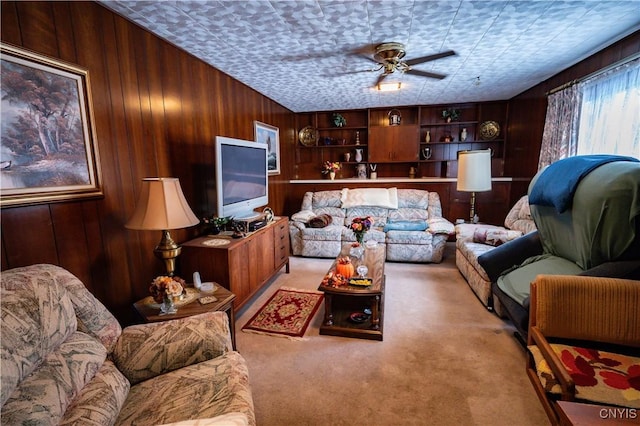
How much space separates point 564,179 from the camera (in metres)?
2.12

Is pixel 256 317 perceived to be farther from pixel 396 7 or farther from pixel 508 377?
pixel 396 7

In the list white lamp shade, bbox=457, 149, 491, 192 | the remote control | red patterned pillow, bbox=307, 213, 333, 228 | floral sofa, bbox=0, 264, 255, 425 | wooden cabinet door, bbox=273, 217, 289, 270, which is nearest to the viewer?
floral sofa, bbox=0, 264, 255, 425

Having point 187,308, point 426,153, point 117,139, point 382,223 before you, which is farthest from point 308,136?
point 187,308

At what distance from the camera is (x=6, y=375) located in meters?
0.90

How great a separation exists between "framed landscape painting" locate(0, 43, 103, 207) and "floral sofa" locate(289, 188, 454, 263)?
290cm

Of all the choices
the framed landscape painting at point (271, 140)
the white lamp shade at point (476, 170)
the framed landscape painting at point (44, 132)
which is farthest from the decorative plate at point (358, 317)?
the framed landscape painting at point (271, 140)

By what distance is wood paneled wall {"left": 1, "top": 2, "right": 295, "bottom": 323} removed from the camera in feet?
4.94

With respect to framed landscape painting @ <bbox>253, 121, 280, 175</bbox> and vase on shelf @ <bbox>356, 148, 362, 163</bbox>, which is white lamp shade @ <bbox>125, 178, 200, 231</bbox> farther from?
vase on shelf @ <bbox>356, 148, 362, 163</bbox>

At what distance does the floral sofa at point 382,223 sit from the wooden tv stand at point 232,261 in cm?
131

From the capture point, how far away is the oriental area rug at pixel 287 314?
2.46 metres

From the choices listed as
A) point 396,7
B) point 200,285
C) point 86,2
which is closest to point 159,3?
point 86,2

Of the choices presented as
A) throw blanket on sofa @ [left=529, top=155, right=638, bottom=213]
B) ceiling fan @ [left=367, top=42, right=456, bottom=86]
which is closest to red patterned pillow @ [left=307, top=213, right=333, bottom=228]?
ceiling fan @ [left=367, top=42, right=456, bottom=86]

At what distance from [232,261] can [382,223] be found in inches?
106

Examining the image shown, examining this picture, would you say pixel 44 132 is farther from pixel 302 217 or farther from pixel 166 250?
pixel 302 217
